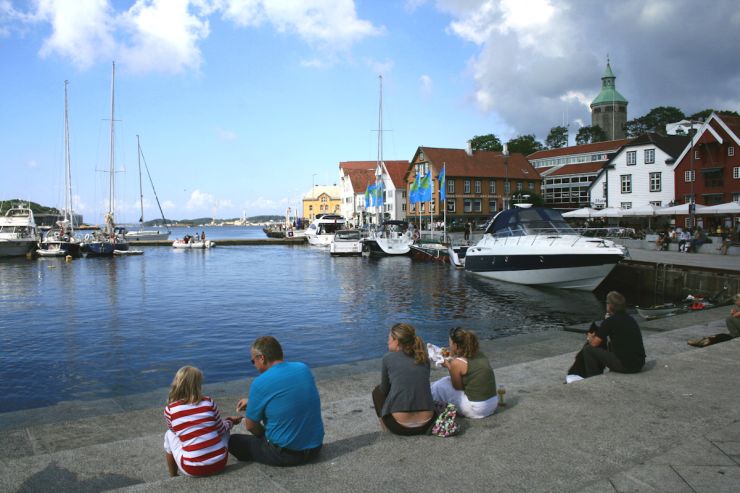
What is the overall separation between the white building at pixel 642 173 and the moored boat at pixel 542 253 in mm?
34114

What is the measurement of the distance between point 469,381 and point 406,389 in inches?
37.4

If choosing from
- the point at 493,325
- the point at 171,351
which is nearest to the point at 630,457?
the point at 171,351

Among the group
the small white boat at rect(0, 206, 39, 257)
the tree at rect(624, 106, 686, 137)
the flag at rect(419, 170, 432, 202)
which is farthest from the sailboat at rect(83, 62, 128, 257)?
the tree at rect(624, 106, 686, 137)

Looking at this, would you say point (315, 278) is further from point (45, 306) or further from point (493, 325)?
point (493, 325)

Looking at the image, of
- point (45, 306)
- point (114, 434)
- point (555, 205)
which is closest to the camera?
point (114, 434)

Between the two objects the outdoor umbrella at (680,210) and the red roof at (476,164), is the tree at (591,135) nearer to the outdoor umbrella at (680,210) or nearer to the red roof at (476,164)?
the red roof at (476,164)

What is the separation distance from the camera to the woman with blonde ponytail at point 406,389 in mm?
6086

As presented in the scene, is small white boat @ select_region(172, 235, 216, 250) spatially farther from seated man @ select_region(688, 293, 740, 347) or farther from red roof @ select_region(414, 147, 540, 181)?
seated man @ select_region(688, 293, 740, 347)

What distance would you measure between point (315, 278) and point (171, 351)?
2132cm

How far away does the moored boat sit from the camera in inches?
1079

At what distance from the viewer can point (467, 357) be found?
22.2 feet

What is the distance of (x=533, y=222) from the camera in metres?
31.0

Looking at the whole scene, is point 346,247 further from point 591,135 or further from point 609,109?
point 609,109

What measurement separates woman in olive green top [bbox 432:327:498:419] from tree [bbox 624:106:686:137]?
12472cm
